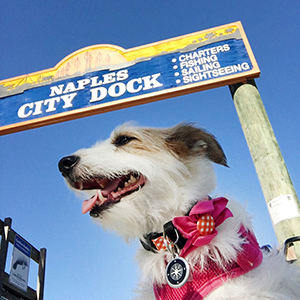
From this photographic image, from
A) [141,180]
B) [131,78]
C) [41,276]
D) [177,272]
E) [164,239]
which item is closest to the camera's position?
[177,272]

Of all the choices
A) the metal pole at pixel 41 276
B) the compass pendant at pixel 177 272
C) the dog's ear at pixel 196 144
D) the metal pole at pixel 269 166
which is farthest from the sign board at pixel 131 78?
the metal pole at pixel 41 276

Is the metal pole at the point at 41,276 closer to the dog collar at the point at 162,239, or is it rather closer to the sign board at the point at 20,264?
the sign board at the point at 20,264

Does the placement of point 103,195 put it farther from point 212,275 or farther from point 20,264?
point 20,264

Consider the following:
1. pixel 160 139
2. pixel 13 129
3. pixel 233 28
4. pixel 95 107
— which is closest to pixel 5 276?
pixel 13 129

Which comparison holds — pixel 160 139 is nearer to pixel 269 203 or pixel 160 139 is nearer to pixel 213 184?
pixel 213 184

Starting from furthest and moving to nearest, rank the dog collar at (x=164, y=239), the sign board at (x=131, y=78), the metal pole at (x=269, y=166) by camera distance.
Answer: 1. the sign board at (x=131, y=78)
2. the metal pole at (x=269, y=166)
3. the dog collar at (x=164, y=239)

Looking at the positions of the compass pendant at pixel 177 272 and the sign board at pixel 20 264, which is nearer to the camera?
the compass pendant at pixel 177 272

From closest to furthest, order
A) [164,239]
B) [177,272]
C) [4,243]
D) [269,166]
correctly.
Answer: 1. [177,272]
2. [164,239]
3. [269,166]
4. [4,243]

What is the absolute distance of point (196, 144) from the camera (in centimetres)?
129

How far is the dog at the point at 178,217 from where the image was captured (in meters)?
0.92

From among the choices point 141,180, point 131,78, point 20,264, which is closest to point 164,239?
point 141,180

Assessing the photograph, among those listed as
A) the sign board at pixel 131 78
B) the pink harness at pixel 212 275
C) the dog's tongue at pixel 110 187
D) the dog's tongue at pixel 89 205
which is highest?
the sign board at pixel 131 78

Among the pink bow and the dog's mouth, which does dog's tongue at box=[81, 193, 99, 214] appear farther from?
the pink bow

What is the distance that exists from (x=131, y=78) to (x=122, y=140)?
6.10 feet
